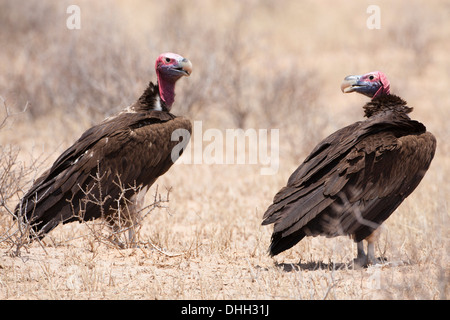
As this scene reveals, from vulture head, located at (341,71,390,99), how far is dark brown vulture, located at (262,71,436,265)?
734mm

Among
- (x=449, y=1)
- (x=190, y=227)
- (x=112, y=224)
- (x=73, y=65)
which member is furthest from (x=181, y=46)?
(x=449, y=1)

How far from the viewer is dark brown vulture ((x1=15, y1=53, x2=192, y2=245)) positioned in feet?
20.0

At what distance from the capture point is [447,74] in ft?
53.4

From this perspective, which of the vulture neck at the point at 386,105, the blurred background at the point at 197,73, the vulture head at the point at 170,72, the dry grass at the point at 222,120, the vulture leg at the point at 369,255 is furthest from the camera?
the blurred background at the point at 197,73

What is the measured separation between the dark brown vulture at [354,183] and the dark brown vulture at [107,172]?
137 centimetres

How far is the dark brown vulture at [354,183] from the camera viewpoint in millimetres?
5242

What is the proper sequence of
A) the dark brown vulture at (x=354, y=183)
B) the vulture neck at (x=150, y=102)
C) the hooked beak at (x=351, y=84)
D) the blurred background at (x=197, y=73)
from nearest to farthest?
the dark brown vulture at (x=354, y=183) < the hooked beak at (x=351, y=84) < the vulture neck at (x=150, y=102) < the blurred background at (x=197, y=73)

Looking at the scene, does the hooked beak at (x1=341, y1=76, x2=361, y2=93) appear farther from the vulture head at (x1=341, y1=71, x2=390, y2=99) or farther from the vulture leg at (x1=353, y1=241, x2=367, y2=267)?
the vulture leg at (x1=353, y1=241, x2=367, y2=267)

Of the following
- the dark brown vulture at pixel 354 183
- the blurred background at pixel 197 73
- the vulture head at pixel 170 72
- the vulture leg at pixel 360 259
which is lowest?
the vulture leg at pixel 360 259

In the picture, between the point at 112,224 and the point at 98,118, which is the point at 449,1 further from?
the point at 112,224

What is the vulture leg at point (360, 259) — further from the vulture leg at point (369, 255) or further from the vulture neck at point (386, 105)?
the vulture neck at point (386, 105)

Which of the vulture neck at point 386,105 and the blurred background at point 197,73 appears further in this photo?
the blurred background at point 197,73

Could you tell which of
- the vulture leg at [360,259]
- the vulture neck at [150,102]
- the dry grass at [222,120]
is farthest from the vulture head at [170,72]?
the vulture leg at [360,259]

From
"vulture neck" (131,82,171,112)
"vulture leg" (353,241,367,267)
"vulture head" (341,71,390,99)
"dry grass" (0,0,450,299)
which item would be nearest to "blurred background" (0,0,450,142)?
"dry grass" (0,0,450,299)
